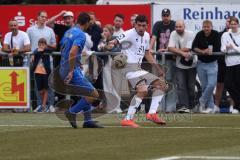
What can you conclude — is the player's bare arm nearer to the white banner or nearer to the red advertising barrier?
the white banner

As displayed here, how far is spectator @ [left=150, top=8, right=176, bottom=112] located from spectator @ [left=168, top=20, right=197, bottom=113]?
0.13 m

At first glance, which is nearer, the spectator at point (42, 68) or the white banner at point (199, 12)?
the spectator at point (42, 68)

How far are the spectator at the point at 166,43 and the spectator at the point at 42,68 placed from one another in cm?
254

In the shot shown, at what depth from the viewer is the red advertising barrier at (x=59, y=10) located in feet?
82.4

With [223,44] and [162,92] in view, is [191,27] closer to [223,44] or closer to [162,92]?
[223,44]

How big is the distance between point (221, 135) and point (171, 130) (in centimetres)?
133

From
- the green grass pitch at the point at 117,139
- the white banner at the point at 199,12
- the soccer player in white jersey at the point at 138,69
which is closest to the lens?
the green grass pitch at the point at 117,139

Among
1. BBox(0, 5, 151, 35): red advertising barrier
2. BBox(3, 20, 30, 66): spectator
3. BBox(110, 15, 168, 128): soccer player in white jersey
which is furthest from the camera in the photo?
BBox(0, 5, 151, 35): red advertising barrier

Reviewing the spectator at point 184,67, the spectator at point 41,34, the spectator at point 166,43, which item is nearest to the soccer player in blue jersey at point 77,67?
the spectator at point 166,43

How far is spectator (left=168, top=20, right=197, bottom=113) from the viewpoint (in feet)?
68.5

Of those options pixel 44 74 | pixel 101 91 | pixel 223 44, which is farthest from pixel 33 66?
pixel 223 44

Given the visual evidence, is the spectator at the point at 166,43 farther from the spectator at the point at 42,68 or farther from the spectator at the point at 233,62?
the spectator at the point at 42,68

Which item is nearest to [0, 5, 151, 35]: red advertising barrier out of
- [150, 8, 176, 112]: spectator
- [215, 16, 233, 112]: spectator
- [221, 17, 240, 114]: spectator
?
[150, 8, 176, 112]: spectator

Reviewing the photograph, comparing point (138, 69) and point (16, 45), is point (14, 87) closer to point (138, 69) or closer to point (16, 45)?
point (16, 45)
